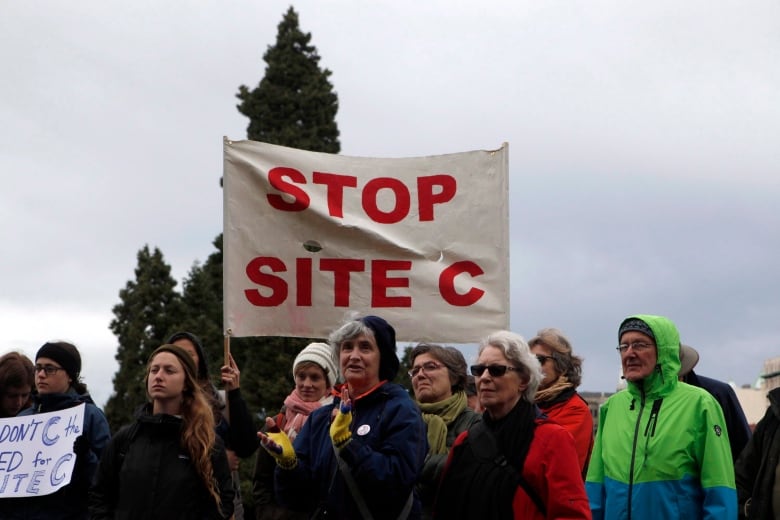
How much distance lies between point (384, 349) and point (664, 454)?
5.77 ft

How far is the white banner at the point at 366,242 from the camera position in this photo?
8.93 metres

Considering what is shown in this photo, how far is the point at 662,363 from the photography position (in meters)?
7.25

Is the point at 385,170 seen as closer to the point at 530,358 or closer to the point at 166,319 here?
the point at 530,358

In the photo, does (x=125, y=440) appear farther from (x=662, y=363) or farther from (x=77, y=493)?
(x=662, y=363)

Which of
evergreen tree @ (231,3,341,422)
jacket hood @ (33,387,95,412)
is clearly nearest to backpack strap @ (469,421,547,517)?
jacket hood @ (33,387,95,412)

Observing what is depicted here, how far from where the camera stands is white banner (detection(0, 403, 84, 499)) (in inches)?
316

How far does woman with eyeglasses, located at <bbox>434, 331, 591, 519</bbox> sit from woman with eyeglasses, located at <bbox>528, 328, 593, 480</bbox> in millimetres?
1967

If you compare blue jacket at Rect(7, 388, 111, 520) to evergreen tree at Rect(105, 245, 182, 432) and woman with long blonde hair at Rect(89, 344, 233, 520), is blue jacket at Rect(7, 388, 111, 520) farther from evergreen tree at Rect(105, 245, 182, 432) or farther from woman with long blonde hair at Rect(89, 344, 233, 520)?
evergreen tree at Rect(105, 245, 182, 432)

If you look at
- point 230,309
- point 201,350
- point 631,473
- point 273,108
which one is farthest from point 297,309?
point 273,108

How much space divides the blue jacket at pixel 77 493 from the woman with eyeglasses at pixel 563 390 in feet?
9.30

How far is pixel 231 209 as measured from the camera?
9047 mm

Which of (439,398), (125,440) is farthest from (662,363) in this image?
(125,440)

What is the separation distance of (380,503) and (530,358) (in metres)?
1.01

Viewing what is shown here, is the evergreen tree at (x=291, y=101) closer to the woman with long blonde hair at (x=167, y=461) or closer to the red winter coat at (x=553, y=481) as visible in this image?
the woman with long blonde hair at (x=167, y=461)
